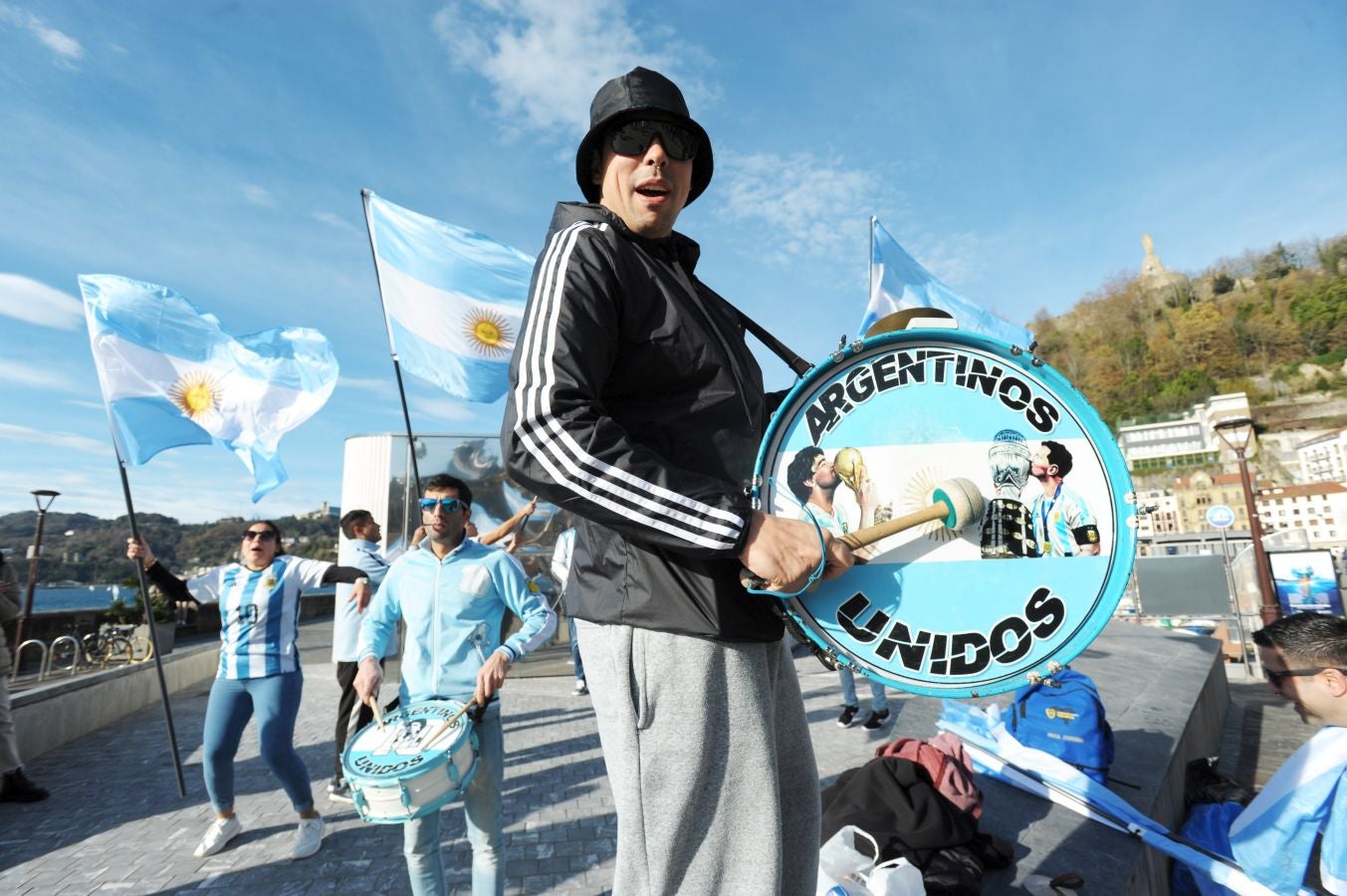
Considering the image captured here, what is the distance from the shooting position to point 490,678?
3.06 meters

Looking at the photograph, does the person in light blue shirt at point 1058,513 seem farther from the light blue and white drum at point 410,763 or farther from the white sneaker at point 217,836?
the white sneaker at point 217,836

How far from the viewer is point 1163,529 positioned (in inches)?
2459

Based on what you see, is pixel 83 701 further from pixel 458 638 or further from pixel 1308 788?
pixel 1308 788

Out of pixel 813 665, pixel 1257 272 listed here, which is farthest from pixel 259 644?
pixel 1257 272

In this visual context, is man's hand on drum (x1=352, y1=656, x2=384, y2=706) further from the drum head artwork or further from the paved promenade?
the drum head artwork

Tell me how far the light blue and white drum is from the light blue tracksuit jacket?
30cm

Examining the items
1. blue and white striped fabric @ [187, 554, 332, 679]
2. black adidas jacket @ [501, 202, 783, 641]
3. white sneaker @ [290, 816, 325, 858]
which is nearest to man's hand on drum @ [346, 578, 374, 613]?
blue and white striped fabric @ [187, 554, 332, 679]

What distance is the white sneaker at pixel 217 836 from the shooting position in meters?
4.30

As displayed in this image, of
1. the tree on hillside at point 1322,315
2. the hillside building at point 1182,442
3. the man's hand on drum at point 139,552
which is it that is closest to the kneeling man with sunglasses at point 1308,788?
the man's hand on drum at point 139,552

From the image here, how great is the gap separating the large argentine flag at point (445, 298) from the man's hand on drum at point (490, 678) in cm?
494

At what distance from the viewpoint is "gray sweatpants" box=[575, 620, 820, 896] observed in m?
1.22

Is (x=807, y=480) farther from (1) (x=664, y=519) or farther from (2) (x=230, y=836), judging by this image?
(2) (x=230, y=836)

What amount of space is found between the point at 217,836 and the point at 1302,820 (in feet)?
18.3

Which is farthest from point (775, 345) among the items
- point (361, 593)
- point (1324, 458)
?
point (1324, 458)
